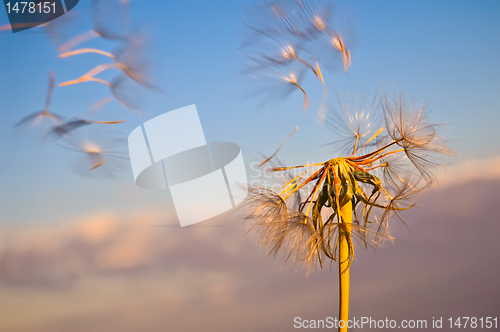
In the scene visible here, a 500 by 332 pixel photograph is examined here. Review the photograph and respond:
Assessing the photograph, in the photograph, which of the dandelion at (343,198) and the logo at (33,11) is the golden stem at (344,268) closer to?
the dandelion at (343,198)

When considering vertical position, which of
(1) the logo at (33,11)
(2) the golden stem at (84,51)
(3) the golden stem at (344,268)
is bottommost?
(3) the golden stem at (344,268)

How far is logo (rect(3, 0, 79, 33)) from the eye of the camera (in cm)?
629

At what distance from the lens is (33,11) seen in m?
6.45

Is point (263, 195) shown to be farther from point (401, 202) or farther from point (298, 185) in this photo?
point (401, 202)

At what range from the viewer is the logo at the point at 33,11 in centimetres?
629

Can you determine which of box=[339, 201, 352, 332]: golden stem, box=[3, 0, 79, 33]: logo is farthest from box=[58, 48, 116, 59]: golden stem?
box=[339, 201, 352, 332]: golden stem

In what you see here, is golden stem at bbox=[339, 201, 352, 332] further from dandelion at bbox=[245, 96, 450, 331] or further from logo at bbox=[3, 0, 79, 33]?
logo at bbox=[3, 0, 79, 33]

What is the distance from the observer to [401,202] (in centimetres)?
564

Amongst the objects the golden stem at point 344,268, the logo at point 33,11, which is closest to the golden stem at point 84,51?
the logo at point 33,11

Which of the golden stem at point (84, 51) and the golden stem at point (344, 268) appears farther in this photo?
the golden stem at point (84, 51)

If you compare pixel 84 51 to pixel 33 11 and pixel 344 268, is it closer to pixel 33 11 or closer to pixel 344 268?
pixel 33 11

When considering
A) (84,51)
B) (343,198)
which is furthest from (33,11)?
(343,198)

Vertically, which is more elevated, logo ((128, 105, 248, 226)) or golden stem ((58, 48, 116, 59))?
golden stem ((58, 48, 116, 59))

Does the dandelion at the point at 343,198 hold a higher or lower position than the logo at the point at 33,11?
lower
